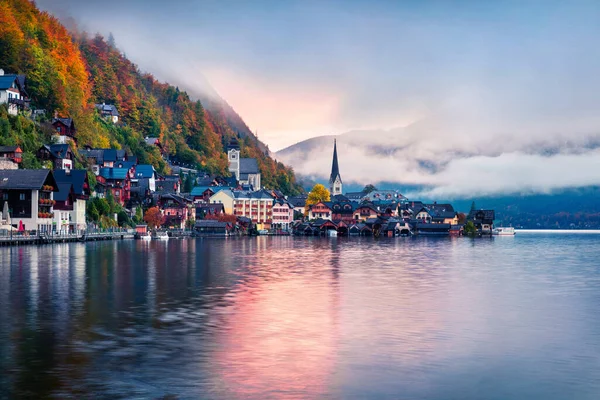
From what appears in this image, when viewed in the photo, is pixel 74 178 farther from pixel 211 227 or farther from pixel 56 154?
pixel 211 227

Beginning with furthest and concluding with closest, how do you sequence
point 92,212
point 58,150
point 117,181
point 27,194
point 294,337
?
point 117,181 < point 92,212 < point 58,150 < point 27,194 < point 294,337

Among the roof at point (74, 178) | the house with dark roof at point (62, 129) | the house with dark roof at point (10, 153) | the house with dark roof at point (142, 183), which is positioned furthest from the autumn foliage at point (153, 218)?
the house with dark roof at point (10, 153)

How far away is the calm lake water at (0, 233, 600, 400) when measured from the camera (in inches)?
867

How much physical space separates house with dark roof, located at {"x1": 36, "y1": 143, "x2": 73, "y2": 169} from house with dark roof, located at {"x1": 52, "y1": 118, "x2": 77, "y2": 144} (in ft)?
21.5

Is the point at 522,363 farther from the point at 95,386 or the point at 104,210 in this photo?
the point at 104,210

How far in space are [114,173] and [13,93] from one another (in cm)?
3728

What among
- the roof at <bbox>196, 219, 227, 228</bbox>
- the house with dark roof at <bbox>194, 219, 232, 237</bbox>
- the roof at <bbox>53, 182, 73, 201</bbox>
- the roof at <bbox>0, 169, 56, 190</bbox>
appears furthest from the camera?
the roof at <bbox>196, 219, 227, 228</bbox>

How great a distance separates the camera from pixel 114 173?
525ft

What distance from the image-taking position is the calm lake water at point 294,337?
22031mm

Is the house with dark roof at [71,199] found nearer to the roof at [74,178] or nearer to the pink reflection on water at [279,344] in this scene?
the roof at [74,178]

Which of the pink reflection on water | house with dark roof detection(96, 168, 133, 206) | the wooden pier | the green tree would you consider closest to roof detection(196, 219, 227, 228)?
house with dark roof detection(96, 168, 133, 206)

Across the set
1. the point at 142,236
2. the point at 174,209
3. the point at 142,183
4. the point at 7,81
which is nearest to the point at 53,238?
the point at 7,81

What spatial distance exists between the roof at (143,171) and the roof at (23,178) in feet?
232

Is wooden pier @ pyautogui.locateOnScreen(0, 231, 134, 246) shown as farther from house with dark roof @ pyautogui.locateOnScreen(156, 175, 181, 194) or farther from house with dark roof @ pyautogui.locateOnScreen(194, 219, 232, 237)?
house with dark roof @ pyautogui.locateOnScreen(156, 175, 181, 194)
